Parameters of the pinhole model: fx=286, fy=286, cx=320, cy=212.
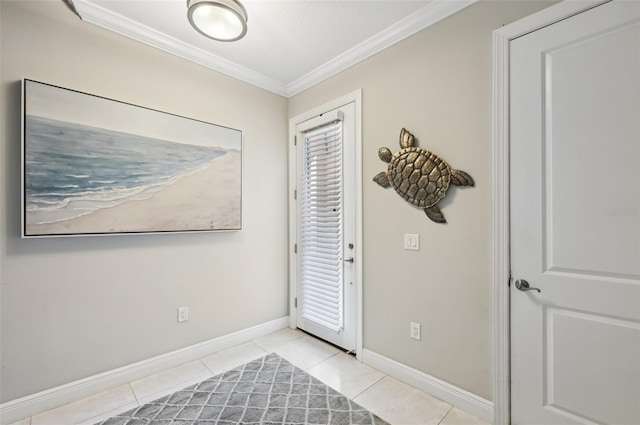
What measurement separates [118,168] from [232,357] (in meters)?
1.80

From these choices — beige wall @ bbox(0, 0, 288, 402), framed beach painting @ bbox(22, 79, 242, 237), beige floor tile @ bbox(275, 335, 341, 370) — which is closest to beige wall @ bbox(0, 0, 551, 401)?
beige wall @ bbox(0, 0, 288, 402)

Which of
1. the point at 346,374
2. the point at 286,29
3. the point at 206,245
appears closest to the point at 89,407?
the point at 206,245

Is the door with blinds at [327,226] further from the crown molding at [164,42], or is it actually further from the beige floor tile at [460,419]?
the beige floor tile at [460,419]

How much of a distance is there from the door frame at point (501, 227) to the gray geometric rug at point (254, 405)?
71 centimetres

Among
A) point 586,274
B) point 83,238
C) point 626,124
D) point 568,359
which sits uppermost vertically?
point 626,124

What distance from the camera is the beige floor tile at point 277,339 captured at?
2.73m

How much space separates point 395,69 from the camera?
2.21 meters

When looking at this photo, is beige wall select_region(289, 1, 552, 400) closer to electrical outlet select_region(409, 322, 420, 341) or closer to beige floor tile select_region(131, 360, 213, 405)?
electrical outlet select_region(409, 322, 420, 341)

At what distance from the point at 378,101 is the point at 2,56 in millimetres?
2456

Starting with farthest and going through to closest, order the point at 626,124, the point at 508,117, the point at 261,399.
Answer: the point at 261,399, the point at 508,117, the point at 626,124

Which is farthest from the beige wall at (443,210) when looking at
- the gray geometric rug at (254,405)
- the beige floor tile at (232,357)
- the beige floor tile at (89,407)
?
the beige floor tile at (89,407)

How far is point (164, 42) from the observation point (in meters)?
2.29

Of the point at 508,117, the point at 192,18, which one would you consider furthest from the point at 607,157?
the point at 192,18

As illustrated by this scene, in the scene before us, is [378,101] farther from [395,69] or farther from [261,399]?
[261,399]
